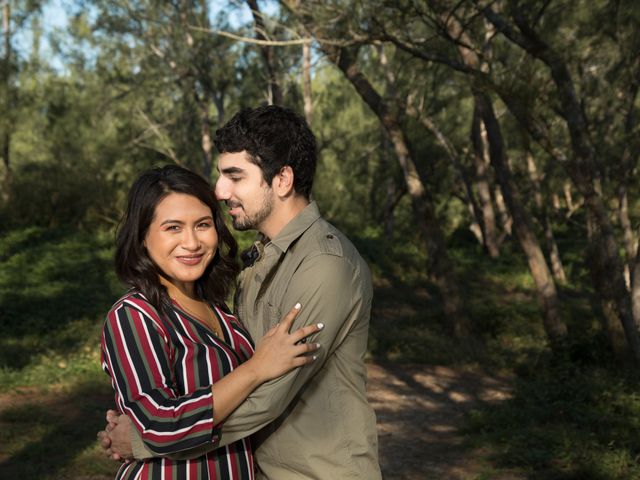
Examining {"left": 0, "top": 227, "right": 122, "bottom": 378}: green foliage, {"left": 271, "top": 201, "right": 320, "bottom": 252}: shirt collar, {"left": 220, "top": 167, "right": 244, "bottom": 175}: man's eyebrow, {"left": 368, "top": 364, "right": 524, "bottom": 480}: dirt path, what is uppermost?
{"left": 220, "top": 167, "right": 244, "bottom": 175}: man's eyebrow

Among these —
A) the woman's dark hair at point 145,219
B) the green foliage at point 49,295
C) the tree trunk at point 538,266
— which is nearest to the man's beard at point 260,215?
the woman's dark hair at point 145,219

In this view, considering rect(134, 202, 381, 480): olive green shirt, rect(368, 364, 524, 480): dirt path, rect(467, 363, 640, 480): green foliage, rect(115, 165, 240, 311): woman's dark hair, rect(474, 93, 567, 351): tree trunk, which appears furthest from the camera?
rect(474, 93, 567, 351): tree trunk

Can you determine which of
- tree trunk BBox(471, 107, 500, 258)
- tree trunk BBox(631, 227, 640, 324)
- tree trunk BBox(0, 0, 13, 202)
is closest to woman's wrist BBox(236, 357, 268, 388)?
tree trunk BBox(631, 227, 640, 324)

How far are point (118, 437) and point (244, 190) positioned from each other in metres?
0.77

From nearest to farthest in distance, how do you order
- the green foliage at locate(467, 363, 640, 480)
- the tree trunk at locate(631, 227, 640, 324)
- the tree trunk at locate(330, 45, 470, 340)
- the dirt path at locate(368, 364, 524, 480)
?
the green foliage at locate(467, 363, 640, 480)
the dirt path at locate(368, 364, 524, 480)
the tree trunk at locate(631, 227, 640, 324)
the tree trunk at locate(330, 45, 470, 340)

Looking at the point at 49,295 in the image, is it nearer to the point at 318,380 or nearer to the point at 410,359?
the point at 410,359

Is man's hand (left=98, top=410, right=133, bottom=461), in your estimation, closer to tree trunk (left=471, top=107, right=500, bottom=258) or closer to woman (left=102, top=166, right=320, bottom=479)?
woman (left=102, top=166, right=320, bottom=479)

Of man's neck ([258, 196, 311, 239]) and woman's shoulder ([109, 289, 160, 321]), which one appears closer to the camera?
woman's shoulder ([109, 289, 160, 321])

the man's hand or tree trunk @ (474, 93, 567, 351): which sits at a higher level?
the man's hand

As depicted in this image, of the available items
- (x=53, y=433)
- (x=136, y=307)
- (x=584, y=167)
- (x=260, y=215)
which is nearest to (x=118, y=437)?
(x=136, y=307)

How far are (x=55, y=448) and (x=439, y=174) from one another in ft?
60.8

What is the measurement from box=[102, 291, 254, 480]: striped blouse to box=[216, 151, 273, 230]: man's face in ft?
1.11

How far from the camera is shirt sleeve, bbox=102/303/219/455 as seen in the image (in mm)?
2076

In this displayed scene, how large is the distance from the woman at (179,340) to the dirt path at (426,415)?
404 cm
